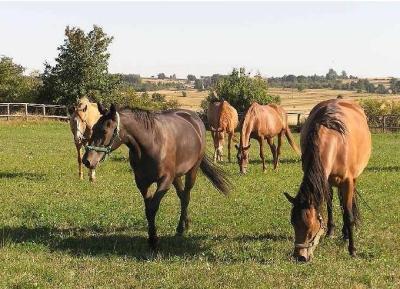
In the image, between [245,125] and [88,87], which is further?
[88,87]

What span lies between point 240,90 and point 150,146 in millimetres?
35823

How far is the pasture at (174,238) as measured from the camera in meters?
5.60

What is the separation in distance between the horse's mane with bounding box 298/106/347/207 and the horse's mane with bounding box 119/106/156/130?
2.15 m

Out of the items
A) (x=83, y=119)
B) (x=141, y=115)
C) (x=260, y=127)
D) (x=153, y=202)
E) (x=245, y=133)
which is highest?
(x=141, y=115)

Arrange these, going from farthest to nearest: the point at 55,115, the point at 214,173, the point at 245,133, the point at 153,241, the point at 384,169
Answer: the point at 55,115 < the point at 384,169 < the point at 245,133 < the point at 214,173 < the point at 153,241

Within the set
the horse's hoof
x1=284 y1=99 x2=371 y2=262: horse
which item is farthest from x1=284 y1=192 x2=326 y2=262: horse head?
the horse's hoof

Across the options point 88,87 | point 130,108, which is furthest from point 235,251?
point 88,87

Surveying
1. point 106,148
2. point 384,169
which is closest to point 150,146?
point 106,148

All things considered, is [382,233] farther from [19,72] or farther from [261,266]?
[19,72]

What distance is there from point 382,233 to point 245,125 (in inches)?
291

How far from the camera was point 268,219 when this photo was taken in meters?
9.26

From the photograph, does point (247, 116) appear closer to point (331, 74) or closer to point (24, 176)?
point (24, 176)

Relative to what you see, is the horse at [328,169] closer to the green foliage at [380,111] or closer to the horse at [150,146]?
the horse at [150,146]

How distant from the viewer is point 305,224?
588 centimetres
